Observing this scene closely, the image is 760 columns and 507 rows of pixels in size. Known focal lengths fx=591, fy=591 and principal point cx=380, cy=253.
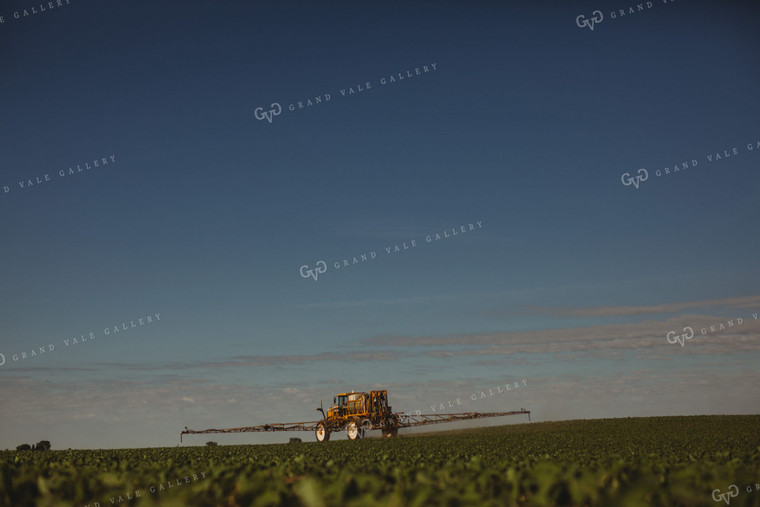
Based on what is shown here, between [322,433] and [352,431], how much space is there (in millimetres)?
5031

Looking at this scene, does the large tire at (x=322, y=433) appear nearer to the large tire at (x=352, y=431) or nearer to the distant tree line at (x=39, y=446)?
the large tire at (x=352, y=431)

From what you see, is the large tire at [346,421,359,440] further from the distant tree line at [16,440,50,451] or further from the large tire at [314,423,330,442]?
the distant tree line at [16,440,50,451]

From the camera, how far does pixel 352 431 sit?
43844 mm

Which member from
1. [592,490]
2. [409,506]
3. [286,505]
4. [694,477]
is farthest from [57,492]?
[694,477]

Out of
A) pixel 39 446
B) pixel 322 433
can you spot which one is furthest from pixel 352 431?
pixel 39 446

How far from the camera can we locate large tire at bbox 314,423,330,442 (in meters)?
47.2

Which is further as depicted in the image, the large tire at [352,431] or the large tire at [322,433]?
the large tire at [322,433]

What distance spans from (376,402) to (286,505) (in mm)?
37127

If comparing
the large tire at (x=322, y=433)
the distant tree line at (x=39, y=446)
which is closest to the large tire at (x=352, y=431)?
the large tire at (x=322, y=433)

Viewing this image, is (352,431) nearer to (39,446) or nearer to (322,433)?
(322,433)

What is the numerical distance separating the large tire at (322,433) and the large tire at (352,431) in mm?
3255

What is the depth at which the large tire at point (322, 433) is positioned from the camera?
155 ft

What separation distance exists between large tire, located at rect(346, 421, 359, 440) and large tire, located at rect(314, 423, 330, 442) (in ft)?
10.7

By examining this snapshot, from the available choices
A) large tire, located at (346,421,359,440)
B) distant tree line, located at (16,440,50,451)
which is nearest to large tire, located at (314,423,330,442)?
large tire, located at (346,421,359,440)
